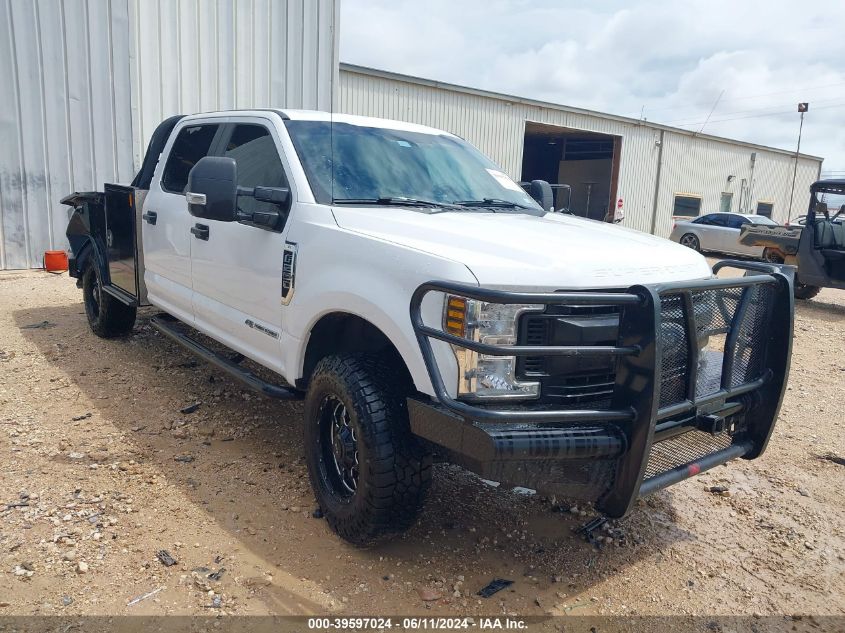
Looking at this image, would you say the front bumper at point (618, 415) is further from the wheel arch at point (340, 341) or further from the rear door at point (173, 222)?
the rear door at point (173, 222)

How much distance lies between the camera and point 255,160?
13.5ft

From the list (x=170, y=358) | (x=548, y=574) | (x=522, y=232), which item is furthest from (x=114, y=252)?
(x=548, y=574)

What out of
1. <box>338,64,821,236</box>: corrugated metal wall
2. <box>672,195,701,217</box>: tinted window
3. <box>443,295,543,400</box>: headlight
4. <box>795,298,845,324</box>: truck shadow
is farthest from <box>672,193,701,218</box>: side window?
<box>443,295,543,400</box>: headlight

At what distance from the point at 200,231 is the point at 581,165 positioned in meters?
27.2

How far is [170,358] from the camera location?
5930 millimetres

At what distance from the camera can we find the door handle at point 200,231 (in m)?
4.32

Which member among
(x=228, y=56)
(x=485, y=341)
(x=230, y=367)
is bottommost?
(x=230, y=367)

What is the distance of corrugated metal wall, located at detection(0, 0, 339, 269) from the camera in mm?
9906

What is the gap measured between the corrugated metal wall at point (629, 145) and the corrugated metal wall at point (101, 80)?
428 cm

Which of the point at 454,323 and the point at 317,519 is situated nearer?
the point at 454,323

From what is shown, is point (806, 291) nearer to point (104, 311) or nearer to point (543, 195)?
point (543, 195)

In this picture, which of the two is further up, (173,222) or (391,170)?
(391,170)

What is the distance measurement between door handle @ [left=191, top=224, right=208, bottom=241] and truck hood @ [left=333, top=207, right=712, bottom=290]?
52.6 inches

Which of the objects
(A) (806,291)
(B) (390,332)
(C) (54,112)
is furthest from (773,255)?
(C) (54,112)
